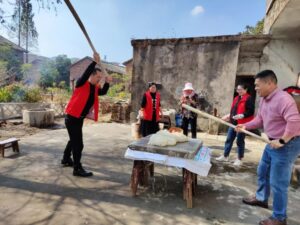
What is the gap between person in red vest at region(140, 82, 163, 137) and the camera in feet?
18.3

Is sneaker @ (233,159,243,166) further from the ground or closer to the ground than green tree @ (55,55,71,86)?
closer to the ground

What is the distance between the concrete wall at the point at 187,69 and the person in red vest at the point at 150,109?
160 inches

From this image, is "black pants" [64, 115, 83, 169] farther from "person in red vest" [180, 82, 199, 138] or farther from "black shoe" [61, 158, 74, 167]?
"person in red vest" [180, 82, 199, 138]

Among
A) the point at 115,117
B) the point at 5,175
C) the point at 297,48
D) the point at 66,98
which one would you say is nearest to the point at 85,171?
the point at 5,175

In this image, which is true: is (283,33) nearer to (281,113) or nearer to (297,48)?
(297,48)

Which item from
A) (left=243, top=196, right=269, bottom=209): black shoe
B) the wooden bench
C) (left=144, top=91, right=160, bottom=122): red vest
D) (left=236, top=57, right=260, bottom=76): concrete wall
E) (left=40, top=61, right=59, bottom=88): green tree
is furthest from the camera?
(left=40, top=61, right=59, bottom=88): green tree

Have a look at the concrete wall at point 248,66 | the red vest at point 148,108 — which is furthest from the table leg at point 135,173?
the concrete wall at point 248,66

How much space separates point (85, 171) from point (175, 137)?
69.7 inches

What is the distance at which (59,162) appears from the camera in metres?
5.00

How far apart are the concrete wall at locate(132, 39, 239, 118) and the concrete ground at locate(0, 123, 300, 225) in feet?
12.9

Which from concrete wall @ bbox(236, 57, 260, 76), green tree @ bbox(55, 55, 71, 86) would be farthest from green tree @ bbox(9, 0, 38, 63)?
green tree @ bbox(55, 55, 71, 86)

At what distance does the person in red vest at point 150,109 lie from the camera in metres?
5.59

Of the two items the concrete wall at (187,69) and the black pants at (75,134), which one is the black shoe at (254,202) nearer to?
the black pants at (75,134)

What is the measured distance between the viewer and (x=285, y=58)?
8.61 metres
